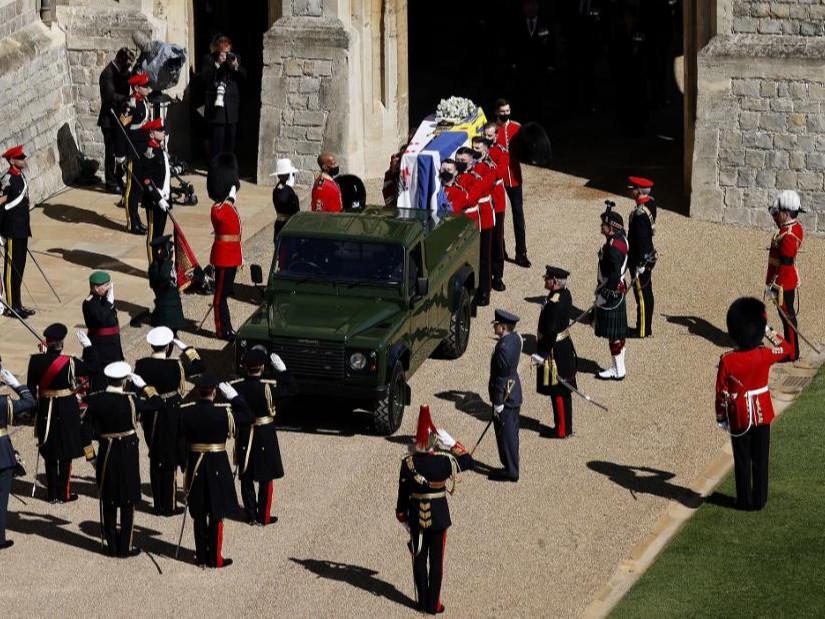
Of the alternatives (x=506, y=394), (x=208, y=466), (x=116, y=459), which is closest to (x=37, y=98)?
(x=506, y=394)

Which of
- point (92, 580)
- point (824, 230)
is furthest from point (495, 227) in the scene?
point (92, 580)

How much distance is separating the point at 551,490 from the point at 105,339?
433cm

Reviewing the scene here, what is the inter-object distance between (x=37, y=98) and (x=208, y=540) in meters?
11.4

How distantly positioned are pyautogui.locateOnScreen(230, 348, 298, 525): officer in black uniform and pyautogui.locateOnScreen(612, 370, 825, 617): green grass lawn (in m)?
3.08

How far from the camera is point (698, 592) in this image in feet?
48.0

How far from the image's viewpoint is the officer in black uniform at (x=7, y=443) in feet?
50.0

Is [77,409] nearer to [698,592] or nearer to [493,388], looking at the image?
[493,388]

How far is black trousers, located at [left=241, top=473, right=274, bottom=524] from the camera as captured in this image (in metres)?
15.8

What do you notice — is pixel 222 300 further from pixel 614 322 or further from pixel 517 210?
pixel 614 322

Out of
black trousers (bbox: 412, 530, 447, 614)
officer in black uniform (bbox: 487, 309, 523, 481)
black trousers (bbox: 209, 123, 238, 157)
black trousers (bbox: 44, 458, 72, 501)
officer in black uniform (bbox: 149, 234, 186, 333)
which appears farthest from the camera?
black trousers (bbox: 209, 123, 238, 157)

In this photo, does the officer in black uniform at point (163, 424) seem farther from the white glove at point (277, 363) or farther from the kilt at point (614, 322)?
the kilt at point (614, 322)

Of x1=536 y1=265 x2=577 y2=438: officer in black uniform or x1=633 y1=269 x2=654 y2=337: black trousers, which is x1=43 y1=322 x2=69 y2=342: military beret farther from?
x1=633 y1=269 x2=654 y2=337: black trousers

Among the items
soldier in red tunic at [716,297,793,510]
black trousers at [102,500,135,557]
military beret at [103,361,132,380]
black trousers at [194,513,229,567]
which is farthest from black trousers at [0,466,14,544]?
soldier in red tunic at [716,297,793,510]

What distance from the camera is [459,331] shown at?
19516mm
